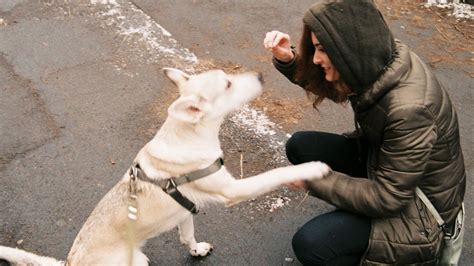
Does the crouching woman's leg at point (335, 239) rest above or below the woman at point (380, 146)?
below

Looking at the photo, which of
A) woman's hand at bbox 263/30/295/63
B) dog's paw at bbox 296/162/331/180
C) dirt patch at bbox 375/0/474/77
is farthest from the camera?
dirt patch at bbox 375/0/474/77

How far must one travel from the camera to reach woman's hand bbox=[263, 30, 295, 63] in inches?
129

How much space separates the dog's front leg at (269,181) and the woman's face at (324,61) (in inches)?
20.7

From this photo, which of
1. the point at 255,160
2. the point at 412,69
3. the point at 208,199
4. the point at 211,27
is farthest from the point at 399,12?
the point at 208,199

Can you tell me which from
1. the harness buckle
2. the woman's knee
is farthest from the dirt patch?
the harness buckle

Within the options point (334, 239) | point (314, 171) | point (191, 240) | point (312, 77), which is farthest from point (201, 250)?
point (312, 77)

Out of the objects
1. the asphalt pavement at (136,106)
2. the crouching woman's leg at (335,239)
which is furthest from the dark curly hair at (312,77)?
the asphalt pavement at (136,106)

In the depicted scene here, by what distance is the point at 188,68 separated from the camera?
5.32 meters

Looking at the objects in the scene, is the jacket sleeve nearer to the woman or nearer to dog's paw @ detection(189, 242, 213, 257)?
the woman

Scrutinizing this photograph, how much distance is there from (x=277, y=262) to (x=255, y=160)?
1.07 metres

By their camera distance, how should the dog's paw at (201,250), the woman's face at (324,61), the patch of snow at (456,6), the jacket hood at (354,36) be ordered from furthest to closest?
1. the patch of snow at (456,6)
2. the dog's paw at (201,250)
3. the woman's face at (324,61)
4. the jacket hood at (354,36)

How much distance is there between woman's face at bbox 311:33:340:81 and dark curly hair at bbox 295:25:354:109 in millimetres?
76

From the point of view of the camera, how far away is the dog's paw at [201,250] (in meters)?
3.48

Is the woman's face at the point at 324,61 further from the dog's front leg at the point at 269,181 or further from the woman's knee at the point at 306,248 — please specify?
the woman's knee at the point at 306,248
